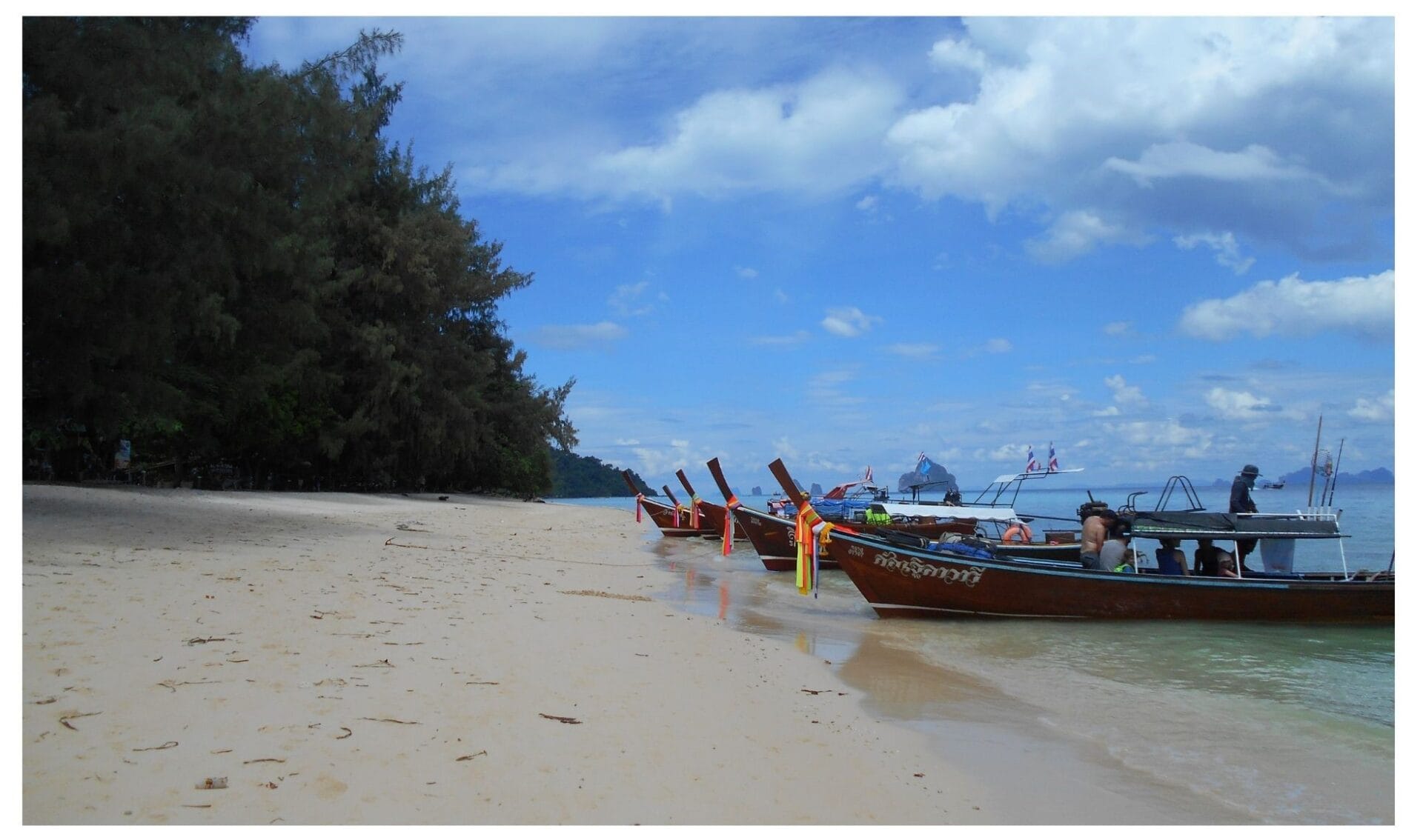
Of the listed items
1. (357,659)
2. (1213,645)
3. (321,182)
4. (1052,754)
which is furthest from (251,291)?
(1213,645)

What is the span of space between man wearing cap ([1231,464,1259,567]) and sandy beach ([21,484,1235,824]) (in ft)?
30.6

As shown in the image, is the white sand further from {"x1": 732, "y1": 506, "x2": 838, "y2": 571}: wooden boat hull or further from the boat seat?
{"x1": 732, "y1": 506, "x2": 838, "y2": 571}: wooden boat hull

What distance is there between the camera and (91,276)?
39.9 ft

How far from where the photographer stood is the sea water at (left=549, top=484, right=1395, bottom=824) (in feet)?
Answer: 20.1

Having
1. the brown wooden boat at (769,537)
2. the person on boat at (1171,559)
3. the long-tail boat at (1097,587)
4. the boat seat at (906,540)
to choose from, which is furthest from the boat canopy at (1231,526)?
the brown wooden boat at (769,537)

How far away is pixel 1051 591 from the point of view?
43.9ft

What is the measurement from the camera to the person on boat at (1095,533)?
14141 mm

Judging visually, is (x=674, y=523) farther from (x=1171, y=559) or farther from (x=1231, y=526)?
(x=1231, y=526)

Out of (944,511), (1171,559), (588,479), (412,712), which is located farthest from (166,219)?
(588,479)

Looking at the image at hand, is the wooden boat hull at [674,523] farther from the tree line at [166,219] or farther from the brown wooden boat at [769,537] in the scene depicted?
the tree line at [166,219]

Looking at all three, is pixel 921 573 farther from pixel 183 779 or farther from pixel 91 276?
pixel 91 276

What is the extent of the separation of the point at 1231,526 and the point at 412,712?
45.0ft

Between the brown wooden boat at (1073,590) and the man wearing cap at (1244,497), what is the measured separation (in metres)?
0.65

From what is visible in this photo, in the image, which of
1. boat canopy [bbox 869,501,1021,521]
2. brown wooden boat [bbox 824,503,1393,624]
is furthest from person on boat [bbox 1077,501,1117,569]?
boat canopy [bbox 869,501,1021,521]
